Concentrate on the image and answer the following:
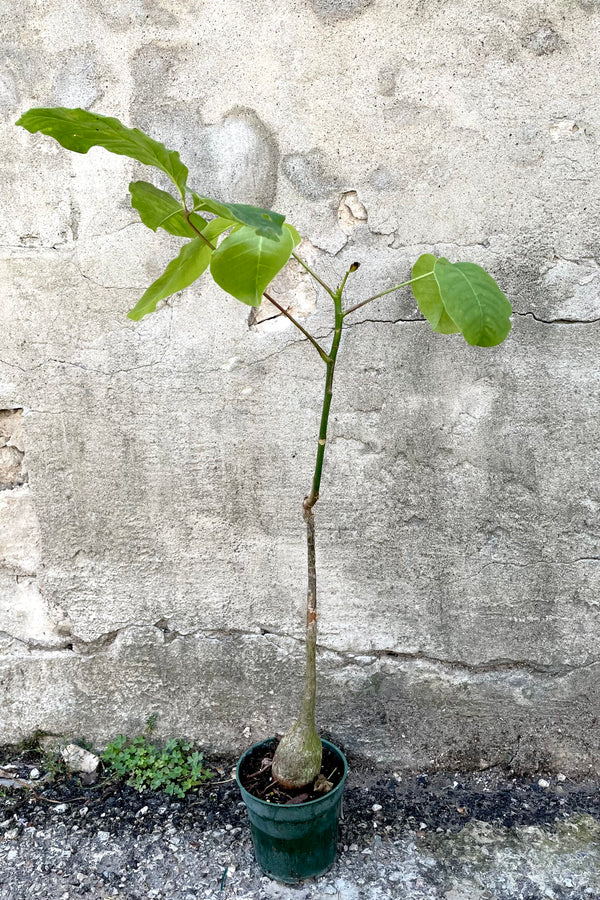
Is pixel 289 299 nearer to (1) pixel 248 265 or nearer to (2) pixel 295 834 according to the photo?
(1) pixel 248 265

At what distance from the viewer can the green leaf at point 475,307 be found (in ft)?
3.73

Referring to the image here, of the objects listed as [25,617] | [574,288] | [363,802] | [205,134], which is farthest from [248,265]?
[363,802]

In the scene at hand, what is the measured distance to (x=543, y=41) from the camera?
1.65 metres

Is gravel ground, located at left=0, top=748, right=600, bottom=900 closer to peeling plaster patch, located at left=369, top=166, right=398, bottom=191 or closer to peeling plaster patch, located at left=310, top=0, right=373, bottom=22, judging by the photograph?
peeling plaster patch, located at left=369, top=166, right=398, bottom=191

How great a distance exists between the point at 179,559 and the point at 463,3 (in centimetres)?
164

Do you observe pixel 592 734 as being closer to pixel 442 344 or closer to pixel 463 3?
pixel 442 344

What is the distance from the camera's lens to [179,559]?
6.17ft

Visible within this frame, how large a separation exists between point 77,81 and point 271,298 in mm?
877

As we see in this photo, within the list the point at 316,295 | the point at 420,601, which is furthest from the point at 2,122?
the point at 420,601

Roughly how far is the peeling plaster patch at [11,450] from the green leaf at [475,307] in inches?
50.5

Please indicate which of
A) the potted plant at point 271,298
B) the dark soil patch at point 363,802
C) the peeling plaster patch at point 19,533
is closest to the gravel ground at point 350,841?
the dark soil patch at point 363,802

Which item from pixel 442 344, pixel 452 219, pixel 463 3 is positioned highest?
pixel 463 3

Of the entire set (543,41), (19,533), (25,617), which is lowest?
(25,617)

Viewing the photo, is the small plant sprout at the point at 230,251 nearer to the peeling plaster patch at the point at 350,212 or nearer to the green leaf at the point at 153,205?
the green leaf at the point at 153,205
